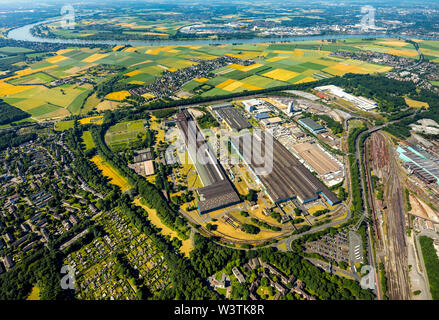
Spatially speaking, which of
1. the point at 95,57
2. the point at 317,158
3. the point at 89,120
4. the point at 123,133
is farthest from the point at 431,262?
the point at 95,57

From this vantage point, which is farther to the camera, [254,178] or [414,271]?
[254,178]

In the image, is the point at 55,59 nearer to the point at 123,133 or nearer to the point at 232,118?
the point at 123,133

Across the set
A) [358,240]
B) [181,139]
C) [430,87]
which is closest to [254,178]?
[358,240]

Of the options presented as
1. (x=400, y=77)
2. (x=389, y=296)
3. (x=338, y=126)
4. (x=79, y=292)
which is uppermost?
(x=400, y=77)

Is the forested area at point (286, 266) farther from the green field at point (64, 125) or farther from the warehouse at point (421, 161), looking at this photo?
the green field at point (64, 125)

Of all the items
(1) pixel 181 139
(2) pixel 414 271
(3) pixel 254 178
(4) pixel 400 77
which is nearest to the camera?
(2) pixel 414 271

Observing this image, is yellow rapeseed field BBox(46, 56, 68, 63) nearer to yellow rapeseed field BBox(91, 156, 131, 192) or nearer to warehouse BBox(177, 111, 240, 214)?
yellow rapeseed field BBox(91, 156, 131, 192)

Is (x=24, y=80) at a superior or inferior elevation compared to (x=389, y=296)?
superior

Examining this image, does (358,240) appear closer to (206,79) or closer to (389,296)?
(389,296)

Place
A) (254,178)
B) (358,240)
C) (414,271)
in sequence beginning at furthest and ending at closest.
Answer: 1. (254,178)
2. (358,240)
3. (414,271)
